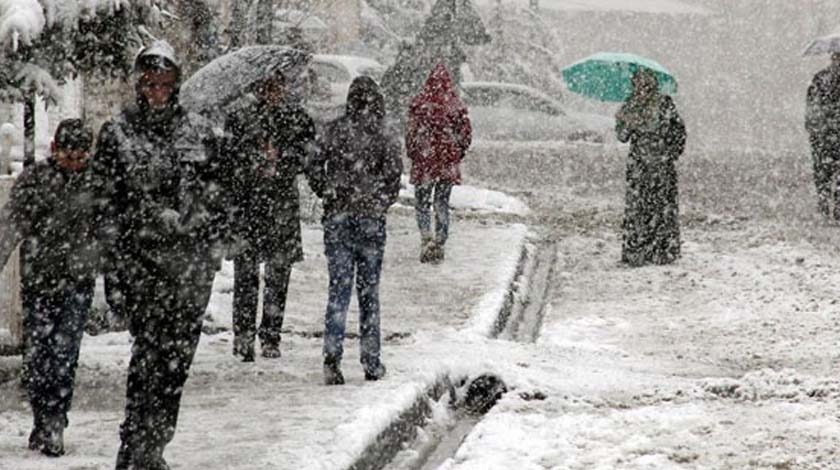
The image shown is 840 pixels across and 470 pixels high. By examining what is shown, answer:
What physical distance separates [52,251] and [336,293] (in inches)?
79.8

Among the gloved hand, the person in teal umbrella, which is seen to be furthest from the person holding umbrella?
the gloved hand

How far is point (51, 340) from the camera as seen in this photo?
686 cm

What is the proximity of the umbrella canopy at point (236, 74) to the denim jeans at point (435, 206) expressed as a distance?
4214 mm

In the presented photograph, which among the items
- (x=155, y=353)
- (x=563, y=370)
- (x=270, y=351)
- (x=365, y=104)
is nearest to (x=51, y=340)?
(x=155, y=353)

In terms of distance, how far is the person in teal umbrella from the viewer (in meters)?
13.9

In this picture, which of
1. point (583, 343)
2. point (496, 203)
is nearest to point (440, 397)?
point (583, 343)

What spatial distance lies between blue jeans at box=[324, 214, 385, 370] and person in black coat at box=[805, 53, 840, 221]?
10.3 m

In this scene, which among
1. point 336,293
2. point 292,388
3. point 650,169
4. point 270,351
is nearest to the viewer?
point 292,388

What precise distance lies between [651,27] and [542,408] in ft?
181

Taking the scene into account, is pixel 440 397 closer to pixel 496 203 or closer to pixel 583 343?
pixel 583 343

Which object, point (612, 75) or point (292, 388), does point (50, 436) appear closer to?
point (292, 388)

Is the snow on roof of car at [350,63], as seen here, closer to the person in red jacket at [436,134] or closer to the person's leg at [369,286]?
the person in red jacket at [436,134]

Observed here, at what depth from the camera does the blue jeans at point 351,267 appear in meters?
8.36

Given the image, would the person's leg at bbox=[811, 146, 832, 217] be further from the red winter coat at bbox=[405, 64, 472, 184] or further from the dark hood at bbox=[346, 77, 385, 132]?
the dark hood at bbox=[346, 77, 385, 132]
